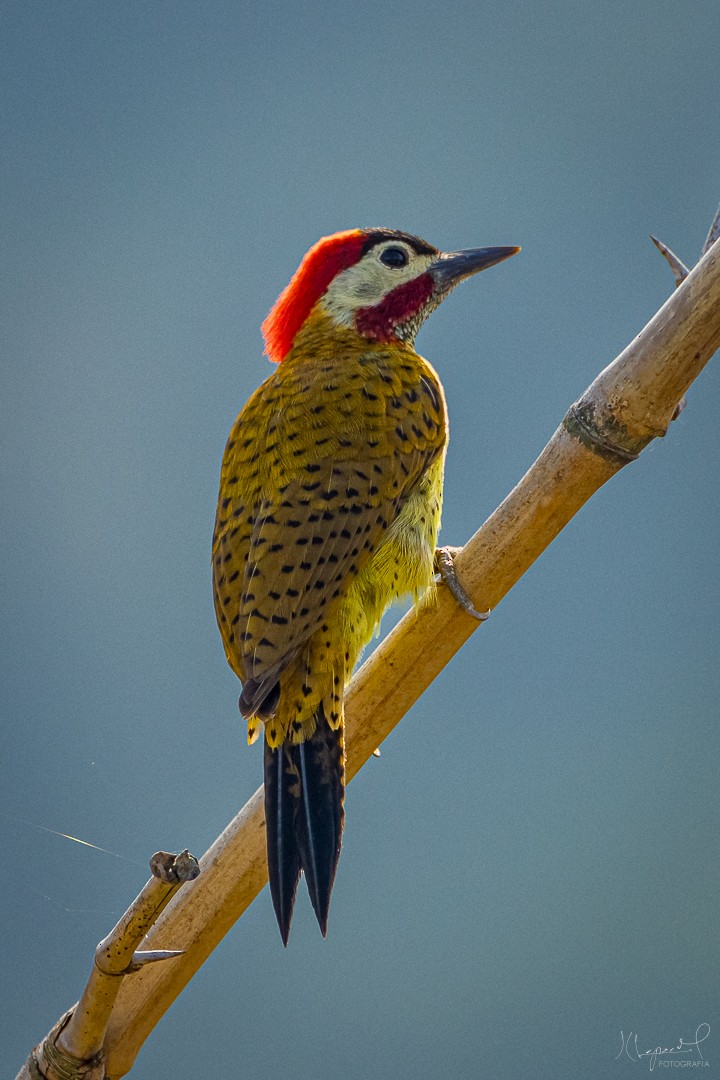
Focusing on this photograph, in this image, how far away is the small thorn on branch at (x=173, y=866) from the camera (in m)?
1.16

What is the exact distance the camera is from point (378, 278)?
2270mm

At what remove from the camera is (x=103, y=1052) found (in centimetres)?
143

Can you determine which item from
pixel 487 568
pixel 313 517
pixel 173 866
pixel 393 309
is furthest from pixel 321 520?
pixel 173 866

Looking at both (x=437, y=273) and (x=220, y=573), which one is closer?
(x=220, y=573)

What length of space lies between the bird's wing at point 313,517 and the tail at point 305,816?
97 millimetres

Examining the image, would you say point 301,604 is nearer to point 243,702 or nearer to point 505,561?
point 243,702

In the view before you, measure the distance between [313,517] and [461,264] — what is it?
74 cm

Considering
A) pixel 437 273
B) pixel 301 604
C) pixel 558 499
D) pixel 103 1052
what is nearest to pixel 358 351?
pixel 437 273

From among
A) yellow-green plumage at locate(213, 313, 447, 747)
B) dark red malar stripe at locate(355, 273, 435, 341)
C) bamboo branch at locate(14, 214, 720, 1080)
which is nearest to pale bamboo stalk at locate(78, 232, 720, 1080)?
bamboo branch at locate(14, 214, 720, 1080)

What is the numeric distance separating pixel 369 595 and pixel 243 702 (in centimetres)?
41

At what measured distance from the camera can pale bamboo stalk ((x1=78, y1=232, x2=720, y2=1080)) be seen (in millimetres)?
1368

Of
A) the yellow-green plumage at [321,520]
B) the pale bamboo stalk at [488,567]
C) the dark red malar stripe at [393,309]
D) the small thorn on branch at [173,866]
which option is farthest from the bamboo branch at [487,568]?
the dark red malar stripe at [393,309]

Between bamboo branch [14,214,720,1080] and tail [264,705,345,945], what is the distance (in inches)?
1.6

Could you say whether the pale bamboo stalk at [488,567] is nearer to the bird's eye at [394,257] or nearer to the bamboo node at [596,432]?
the bamboo node at [596,432]
